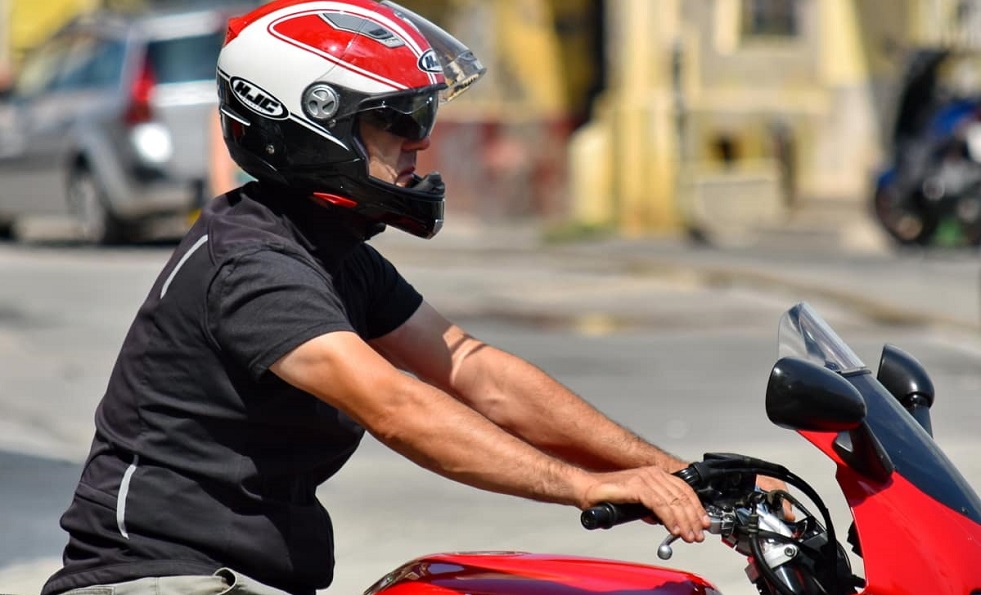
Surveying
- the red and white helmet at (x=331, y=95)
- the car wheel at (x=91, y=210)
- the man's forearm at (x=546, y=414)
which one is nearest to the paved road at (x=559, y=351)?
the car wheel at (x=91, y=210)

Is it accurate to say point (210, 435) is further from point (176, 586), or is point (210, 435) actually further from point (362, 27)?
point (362, 27)

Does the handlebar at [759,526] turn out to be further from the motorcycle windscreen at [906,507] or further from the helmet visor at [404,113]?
the helmet visor at [404,113]

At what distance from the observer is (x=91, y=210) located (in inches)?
584

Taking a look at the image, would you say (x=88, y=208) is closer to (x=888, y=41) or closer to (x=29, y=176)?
(x=29, y=176)

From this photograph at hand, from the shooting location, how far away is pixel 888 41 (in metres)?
18.5

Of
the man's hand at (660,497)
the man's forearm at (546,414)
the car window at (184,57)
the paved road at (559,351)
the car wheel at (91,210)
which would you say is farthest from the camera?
the car wheel at (91,210)

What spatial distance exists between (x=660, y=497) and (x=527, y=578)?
35 cm

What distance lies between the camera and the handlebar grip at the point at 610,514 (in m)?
2.52

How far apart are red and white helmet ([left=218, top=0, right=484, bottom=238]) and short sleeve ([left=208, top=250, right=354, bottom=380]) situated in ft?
0.69

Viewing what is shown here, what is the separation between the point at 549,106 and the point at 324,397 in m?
17.5

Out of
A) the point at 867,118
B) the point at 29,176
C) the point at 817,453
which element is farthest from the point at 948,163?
the point at 817,453

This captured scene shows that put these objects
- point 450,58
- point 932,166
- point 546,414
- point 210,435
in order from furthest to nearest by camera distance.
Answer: point 932,166 → point 546,414 → point 450,58 → point 210,435

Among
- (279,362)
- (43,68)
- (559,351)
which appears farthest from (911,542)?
(43,68)

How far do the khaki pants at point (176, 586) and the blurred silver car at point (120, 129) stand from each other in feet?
37.7
